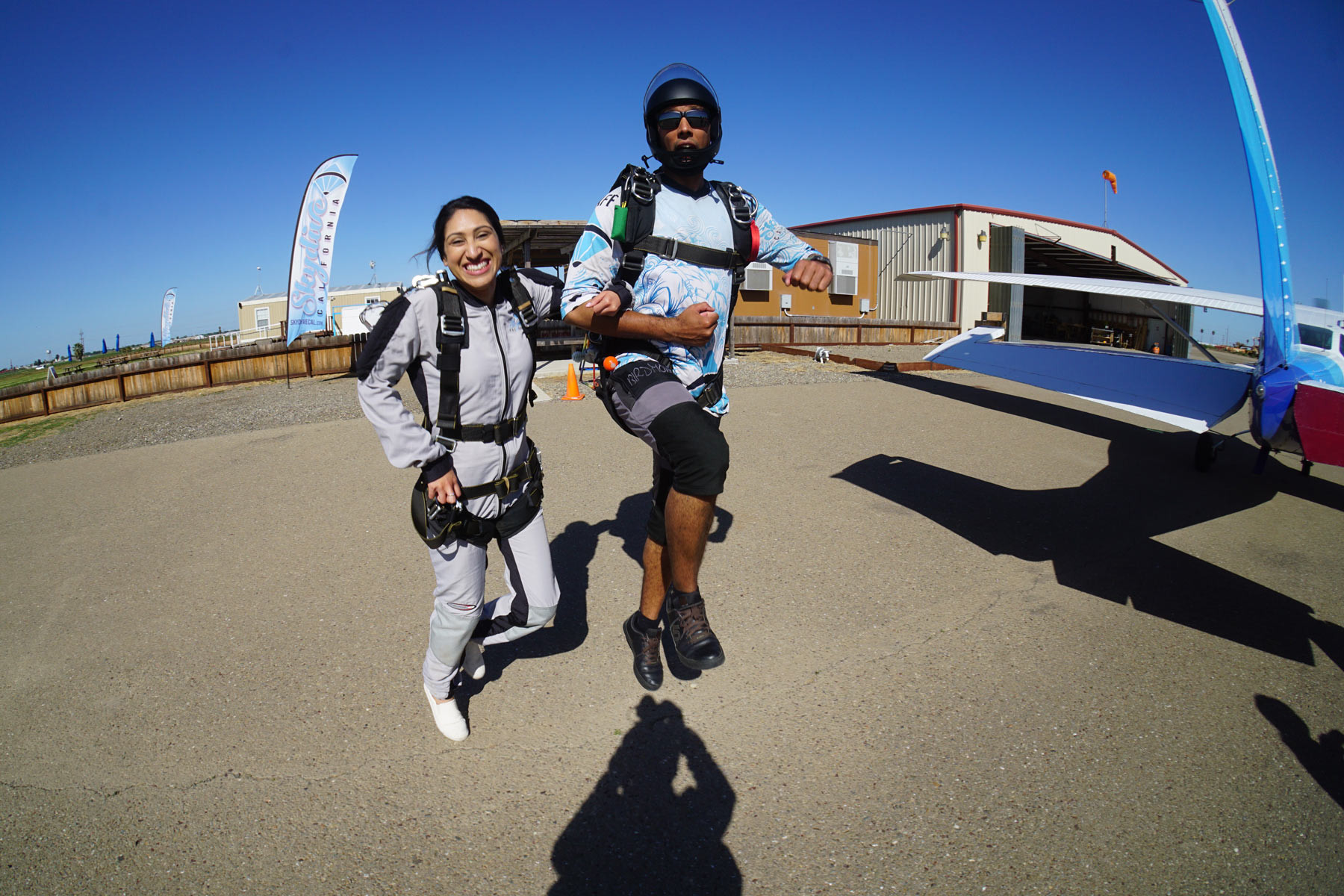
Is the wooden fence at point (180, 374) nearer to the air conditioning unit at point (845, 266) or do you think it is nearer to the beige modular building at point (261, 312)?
the air conditioning unit at point (845, 266)

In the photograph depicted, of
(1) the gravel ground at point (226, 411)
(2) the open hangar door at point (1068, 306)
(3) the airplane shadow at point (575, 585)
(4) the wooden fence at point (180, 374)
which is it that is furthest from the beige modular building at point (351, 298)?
(3) the airplane shadow at point (575, 585)

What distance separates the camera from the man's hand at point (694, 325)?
2.59 m

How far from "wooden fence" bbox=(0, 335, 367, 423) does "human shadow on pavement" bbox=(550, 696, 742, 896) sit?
1254 centimetres

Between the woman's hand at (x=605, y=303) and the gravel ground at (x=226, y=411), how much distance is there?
8.39m

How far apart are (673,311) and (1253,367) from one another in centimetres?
437

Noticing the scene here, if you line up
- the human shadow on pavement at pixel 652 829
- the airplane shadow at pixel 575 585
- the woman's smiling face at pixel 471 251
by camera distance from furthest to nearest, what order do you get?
the airplane shadow at pixel 575 585, the woman's smiling face at pixel 471 251, the human shadow on pavement at pixel 652 829

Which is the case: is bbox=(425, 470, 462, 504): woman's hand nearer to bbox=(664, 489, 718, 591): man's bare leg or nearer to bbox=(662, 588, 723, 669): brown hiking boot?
bbox=(664, 489, 718, 591): man's bare leg

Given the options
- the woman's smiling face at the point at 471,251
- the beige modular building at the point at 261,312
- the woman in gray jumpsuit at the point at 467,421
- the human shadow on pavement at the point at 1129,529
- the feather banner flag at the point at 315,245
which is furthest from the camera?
the beige modular building at the point at 261,312

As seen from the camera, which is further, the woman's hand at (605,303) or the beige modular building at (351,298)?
the beige modular building at (351,298)

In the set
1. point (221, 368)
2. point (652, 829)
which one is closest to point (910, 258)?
point (221, 368)

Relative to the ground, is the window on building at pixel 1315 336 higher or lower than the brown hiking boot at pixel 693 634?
higher

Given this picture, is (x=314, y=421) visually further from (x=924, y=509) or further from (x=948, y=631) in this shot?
(x=948, y=631)

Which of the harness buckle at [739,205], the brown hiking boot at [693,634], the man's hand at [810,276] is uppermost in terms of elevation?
the harness buckle at [739,205]

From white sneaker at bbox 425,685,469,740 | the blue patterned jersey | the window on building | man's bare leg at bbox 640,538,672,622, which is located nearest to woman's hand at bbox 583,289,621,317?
the blue patterned jersey
